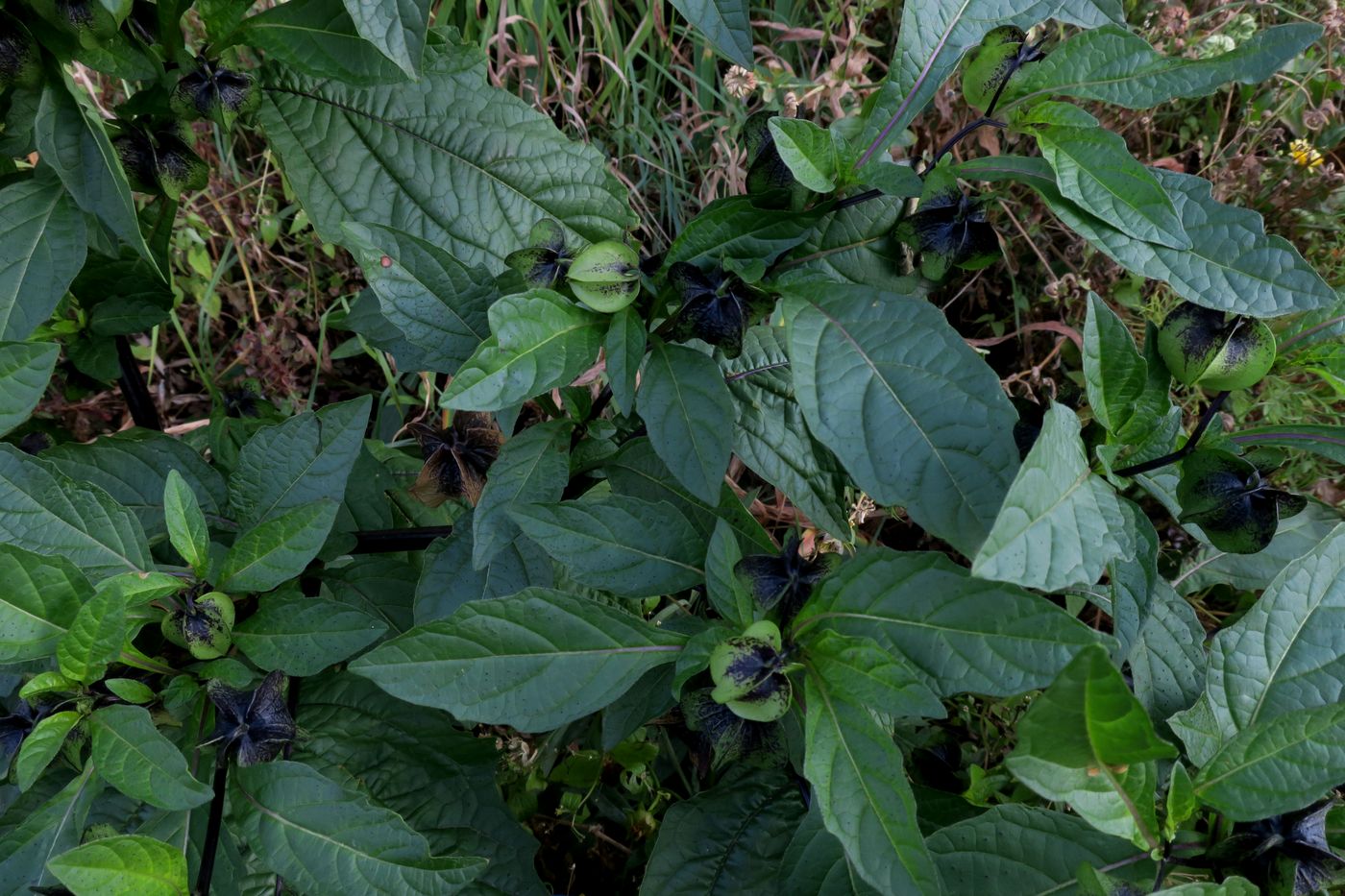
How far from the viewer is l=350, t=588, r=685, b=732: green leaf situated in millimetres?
961

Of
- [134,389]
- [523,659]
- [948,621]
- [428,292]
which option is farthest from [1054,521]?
[134,389]

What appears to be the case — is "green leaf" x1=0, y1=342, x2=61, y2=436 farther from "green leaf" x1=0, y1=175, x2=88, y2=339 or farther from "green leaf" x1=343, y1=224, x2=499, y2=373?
"green leaf" x1=343, y1=224, x2=499, y2=373

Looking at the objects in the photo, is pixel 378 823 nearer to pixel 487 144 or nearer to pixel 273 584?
pixel 273 584

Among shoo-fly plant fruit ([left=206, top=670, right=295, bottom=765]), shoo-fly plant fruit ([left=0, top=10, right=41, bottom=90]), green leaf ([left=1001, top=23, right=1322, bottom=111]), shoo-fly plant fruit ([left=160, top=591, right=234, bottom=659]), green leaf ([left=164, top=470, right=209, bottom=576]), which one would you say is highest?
green leaf ([left=1001, top=23, right=1322, bottom=111])

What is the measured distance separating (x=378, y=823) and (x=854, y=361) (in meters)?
0.70

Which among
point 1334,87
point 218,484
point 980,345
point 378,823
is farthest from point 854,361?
point 1334,87

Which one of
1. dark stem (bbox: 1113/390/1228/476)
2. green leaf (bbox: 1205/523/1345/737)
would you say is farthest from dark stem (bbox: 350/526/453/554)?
green leaf (bbox: 1205/523/1345/737)

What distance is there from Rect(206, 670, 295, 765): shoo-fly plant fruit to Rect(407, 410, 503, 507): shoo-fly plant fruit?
31 centimetres

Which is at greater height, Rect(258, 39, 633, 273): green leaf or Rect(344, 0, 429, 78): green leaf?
Rect(344, 0, 429, 78): green leaf

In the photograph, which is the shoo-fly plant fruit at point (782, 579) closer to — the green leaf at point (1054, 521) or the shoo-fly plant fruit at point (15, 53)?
the green leaf at point (1054, 521)

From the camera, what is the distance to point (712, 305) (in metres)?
0.99

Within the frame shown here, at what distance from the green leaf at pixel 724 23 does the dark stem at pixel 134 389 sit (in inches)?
46.5

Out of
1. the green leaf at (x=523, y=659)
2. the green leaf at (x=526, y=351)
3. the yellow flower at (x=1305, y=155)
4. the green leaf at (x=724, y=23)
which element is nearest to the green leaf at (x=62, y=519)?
Result: the green leaf at (x=523, y=659)

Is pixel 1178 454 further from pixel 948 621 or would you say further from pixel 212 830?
pixel 212 830
